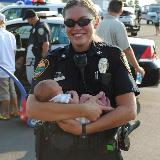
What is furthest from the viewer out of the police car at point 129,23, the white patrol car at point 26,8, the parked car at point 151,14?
the parked car at point 151,14

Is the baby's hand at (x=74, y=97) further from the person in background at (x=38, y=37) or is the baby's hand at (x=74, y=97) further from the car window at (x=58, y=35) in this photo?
the car window at (x=58, y=35)

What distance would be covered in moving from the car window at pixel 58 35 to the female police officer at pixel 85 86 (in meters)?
6.01

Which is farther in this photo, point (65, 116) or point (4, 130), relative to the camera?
point (4, 130)

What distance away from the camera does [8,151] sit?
556 centimetres

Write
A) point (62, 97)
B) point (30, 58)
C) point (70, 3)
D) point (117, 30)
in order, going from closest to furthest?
point (62, 97) < point (70, 3) < point (117, 30) < point (30, 58)

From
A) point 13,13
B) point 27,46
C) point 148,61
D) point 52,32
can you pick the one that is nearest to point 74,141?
point 148,61

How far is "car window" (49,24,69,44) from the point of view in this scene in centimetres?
848

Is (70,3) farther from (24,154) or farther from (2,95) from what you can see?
(2,95)

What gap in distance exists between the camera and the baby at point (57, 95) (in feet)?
7.54

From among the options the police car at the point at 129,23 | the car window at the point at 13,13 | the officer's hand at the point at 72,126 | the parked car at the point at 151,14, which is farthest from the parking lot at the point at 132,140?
the parked car at the point at 151,14

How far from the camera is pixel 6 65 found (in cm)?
691

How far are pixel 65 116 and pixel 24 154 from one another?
3256 millimetres

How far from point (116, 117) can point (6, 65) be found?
4.76 meters

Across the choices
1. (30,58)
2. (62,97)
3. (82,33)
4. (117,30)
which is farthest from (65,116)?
(30,58)
